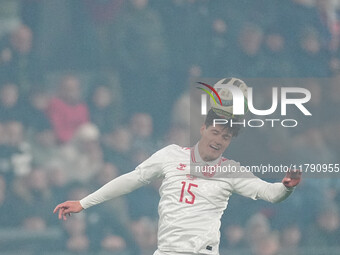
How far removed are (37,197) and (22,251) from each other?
33 centimetres

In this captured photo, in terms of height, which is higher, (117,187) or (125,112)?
(125,112)

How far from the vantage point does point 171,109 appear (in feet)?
13.8

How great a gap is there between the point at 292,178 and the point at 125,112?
1.58 metres

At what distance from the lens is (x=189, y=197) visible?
131 inches

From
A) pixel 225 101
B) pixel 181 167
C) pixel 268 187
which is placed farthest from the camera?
pixel 225 101

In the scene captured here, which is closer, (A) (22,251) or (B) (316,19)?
(A) (22,251)

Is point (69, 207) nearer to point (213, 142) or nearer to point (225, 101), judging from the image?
point (213, 142)

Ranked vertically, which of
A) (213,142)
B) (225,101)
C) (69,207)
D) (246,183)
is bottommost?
(69,207)

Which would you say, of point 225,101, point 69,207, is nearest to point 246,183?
point 225,101

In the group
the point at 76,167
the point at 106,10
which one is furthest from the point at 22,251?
the point at 106,10

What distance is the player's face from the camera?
11.5 feet

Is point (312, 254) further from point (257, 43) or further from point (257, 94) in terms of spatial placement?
point (257, 43)

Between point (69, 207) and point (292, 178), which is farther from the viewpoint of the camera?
point (69, 207)

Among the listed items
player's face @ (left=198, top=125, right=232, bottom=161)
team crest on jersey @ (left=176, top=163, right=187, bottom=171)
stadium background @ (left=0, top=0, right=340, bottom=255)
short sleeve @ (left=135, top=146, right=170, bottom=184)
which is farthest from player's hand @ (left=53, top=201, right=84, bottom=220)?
stadium background @ (left=0, top=0, right=340, bottom=255)
